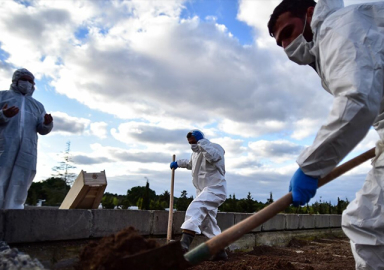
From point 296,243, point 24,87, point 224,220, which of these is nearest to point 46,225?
point 24,87

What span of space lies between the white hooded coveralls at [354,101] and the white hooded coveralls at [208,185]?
258cm

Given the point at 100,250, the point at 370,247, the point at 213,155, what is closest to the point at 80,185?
the point at 213,155

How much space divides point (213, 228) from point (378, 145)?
298 cm

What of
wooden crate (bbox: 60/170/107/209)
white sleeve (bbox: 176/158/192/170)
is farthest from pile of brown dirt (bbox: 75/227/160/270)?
white sleeve (bbox: 176/158/192/170)

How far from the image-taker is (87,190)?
4090mm

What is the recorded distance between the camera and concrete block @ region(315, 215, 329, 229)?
9.45 metres

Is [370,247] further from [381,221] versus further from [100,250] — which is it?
[100,250]

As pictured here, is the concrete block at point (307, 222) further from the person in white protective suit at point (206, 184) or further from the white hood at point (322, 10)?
the white hood at point (322, 10)

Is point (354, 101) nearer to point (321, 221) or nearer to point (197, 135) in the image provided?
point (197, 135)

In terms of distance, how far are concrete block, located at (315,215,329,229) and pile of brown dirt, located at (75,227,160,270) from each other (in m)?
8.63

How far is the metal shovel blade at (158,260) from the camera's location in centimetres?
169

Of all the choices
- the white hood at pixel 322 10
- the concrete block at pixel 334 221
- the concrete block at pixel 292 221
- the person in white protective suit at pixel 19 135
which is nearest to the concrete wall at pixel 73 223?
the person in white protective suit at pixel 19 135

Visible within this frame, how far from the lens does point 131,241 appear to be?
1.84 meters

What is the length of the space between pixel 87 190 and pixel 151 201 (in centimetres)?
625
